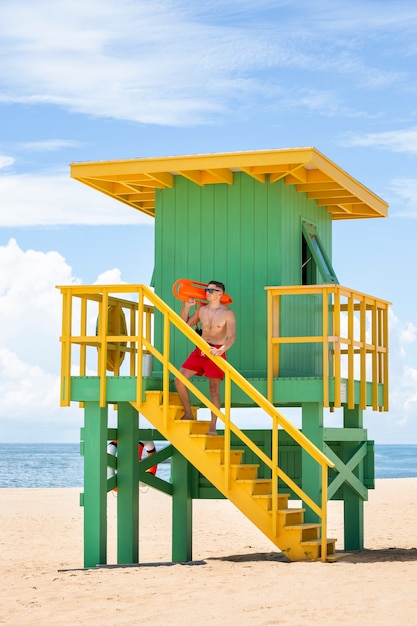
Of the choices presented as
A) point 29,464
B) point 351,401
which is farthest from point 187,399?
point 29,464

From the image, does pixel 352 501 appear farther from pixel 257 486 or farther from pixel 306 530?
pixel 257 486

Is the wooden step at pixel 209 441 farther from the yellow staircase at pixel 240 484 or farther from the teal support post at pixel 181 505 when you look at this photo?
the teal support post at pixel 181 505

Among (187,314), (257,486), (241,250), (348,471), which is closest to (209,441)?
(257,486)

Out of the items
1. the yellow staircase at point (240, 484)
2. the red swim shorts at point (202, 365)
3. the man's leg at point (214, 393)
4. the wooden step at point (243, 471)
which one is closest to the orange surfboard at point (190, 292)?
the red swim shorts at point (202, 365)

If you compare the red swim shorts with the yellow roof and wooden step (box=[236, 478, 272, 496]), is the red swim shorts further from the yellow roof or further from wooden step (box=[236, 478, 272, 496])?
the yellow roof

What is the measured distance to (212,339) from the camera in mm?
14094

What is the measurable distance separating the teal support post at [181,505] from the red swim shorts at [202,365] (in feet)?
9.12

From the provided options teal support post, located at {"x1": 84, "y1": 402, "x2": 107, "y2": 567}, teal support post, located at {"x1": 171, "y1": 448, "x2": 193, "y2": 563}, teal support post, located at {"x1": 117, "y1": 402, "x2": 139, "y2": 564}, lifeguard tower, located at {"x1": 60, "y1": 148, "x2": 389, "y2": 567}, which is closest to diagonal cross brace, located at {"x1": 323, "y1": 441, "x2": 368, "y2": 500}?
lifeguard tower, located at {"x1": 60, "y1": 148, "x2": 389, "y2": 567}

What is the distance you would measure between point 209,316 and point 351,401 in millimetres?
2128

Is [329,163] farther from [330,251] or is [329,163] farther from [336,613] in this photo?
[336,613]

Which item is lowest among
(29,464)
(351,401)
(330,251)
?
(29,464)

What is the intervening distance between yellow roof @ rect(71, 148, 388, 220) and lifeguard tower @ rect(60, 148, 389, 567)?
0.02 m

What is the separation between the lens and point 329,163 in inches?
590

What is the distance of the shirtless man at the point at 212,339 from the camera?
1384 centimetres
